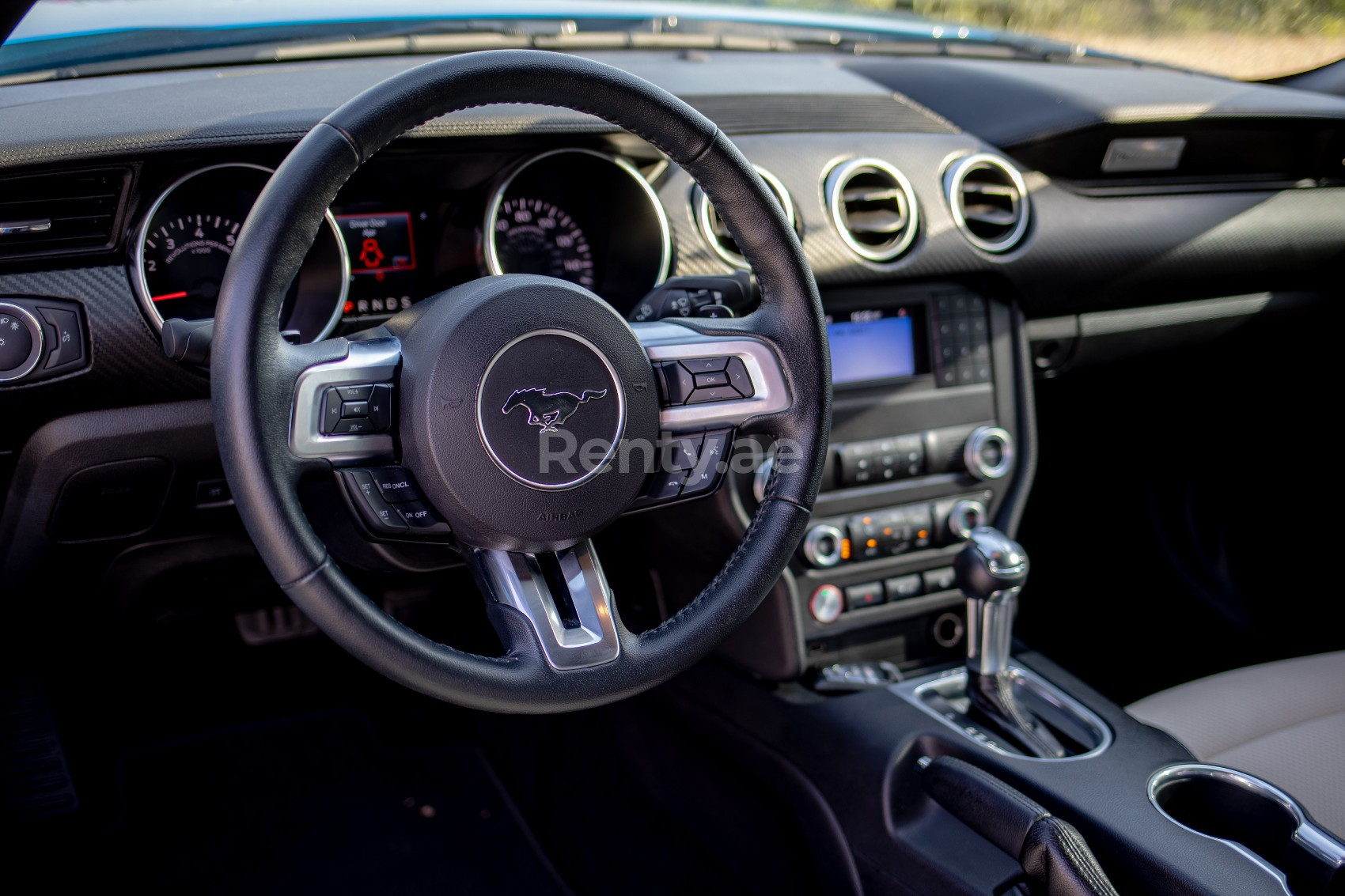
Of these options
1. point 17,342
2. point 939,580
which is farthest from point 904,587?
point 17,342

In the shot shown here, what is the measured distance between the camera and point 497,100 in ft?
3.43

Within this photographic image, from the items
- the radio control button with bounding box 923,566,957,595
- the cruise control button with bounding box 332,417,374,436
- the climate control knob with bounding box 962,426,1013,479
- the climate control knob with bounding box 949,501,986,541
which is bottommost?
the radio control button with bounding box 923,566,957,595

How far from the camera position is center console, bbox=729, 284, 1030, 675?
→ 1.76m

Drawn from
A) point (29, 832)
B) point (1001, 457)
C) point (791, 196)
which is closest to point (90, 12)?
point (791, 196)

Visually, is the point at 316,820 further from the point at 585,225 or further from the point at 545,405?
the point at 545,405

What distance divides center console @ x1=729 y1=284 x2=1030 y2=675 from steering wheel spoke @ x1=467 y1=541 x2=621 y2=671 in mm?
592

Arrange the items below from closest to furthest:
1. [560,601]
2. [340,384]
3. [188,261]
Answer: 1. [340,384]
2. [560,601]
3. [188,261]

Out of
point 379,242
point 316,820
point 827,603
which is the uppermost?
point 379,242

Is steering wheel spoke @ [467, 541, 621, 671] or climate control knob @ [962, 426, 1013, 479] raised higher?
steering wheel spoke @ [467, 541, 621, 671]

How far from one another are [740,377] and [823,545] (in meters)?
0.59

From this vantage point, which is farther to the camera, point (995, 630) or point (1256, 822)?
point (995, 630)

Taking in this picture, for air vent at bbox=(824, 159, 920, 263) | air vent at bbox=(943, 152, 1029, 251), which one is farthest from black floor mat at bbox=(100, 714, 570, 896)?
air vent at bbox=(943, 152, 1029, 251)

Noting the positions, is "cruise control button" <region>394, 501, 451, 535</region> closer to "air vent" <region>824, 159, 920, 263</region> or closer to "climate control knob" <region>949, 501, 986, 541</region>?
"air vent" <region>824, 159, 920, 263</region>

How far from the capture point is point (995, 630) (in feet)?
5.31
